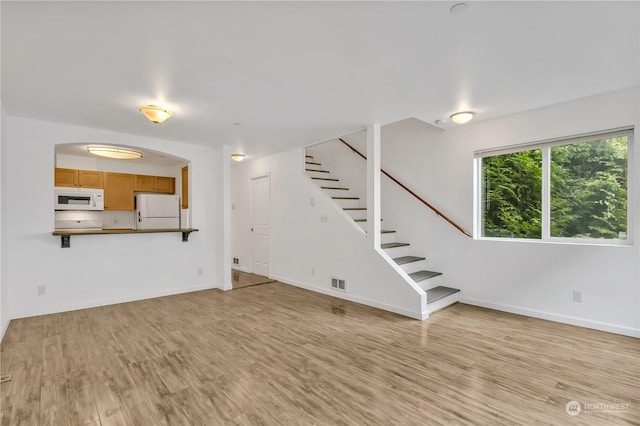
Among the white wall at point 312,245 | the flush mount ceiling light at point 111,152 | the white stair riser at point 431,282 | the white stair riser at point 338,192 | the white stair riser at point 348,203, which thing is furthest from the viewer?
the white stair riser at point 338,192

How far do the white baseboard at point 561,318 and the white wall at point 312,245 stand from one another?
3.66 ft

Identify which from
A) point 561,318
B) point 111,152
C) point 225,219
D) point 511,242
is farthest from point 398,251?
point 111,152

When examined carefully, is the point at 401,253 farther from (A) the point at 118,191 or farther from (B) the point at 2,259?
(A) the point at 118,191

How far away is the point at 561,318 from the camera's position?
3605 millimetres

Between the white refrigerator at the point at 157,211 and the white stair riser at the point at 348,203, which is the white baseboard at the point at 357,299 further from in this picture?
the white refrigerator at the point at 157,211

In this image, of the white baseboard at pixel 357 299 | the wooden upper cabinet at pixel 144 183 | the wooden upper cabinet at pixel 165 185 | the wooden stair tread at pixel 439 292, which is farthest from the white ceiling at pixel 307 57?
the wooden upper cabinet at pixel 165 185

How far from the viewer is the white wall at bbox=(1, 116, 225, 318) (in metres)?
3.83

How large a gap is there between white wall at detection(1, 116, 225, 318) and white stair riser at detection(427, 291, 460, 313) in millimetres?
3537

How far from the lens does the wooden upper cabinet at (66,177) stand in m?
6.07

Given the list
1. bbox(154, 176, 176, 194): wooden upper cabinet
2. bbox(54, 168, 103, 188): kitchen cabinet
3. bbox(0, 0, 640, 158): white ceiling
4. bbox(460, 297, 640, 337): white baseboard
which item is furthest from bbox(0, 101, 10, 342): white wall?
bbox(460, 297, 640, 337): white baseboard

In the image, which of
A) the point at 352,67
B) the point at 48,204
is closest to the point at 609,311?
the point at 352,67

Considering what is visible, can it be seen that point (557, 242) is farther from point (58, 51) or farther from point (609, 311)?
point (58, 51)

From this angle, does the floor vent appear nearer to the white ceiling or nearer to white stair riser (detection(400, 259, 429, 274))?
white stair riser (detection(400, 259, 429, 274))

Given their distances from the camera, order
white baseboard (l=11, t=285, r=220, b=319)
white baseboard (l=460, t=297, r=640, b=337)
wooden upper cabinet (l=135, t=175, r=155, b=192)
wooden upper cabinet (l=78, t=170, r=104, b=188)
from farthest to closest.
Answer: wooden upper cabinet (l=135, t=175, r=155, b=192) < wooden upper cabinet (l=78, t=170, r=104, b=188) < white baseboard (l=11, t=285, r=220, b=319) < white baseboard (l=460, t=297, r=640, b=337)
